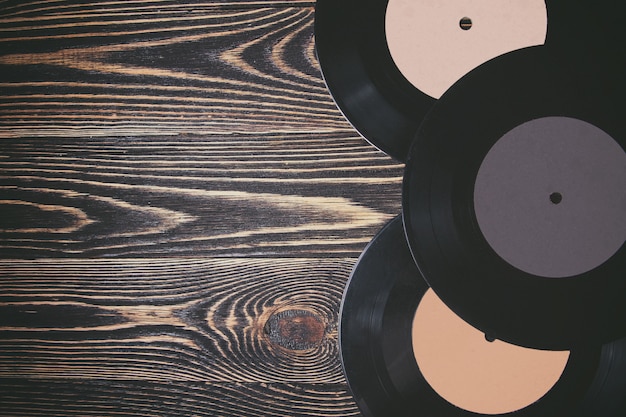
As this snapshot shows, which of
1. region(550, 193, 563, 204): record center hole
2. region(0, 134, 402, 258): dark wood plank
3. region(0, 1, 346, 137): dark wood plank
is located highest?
region(0, 1, 346, 137): dark wood plank

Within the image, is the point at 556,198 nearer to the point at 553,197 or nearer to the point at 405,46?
the point at 553,197

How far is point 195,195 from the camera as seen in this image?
0.67 m

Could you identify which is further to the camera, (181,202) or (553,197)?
(181,202)

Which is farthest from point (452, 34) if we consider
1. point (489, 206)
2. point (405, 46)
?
point (489, 206)

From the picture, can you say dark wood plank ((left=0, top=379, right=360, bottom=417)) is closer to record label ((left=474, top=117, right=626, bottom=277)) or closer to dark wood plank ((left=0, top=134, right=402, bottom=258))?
dark wood plank ((left=0, top=134, right=402, bottom=258))

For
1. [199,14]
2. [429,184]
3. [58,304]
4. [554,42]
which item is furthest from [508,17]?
[58,304]

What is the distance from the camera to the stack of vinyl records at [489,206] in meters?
0.53

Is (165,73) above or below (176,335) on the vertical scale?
above

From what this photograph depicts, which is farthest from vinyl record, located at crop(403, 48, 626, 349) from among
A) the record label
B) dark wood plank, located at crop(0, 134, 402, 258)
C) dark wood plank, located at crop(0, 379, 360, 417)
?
dark wood plank, located at crop(0, 379, 360, 417)

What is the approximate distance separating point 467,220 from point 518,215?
52 millimetres

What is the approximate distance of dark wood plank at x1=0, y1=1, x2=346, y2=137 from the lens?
0.65 metres

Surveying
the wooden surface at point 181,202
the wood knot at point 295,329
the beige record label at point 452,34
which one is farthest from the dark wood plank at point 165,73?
the wood knot at point 295,329

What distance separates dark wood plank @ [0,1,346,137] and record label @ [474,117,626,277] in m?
0.20

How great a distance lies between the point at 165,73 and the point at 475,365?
A: 1.64 ft
